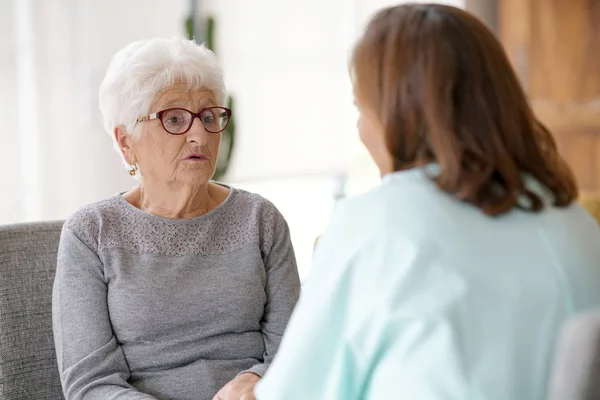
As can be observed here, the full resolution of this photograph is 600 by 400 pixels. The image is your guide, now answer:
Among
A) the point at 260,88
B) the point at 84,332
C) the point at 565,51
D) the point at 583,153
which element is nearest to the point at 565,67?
the point at 565,51

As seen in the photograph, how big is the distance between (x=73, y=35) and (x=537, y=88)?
2185 millimetres

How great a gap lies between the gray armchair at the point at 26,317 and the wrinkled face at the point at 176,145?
1.03 feet

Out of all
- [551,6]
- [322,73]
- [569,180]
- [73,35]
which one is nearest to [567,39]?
[551,6]

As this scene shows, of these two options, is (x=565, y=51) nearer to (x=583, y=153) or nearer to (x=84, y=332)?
(x=583, y=153)

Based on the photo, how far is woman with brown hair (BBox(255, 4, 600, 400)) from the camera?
98 centimetres

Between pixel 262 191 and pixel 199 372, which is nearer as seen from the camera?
pixel 199 372

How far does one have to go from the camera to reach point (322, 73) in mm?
5027

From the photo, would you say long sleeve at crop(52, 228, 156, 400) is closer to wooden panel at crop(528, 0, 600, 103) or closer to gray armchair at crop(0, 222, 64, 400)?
gray armchair at crop(0, 222, 64, 400)

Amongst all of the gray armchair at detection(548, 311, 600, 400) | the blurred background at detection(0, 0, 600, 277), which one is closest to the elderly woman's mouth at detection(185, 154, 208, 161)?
the gray armchair at detection(548, 311, 600, 400)

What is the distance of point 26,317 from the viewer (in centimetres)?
180

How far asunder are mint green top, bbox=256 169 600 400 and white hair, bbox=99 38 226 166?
2.97 ft

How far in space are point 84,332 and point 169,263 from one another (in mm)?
237

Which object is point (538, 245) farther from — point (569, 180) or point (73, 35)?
point (73, 35)

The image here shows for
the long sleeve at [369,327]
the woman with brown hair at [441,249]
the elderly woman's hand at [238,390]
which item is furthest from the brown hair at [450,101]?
the elderly woman's hand at [238,390]
